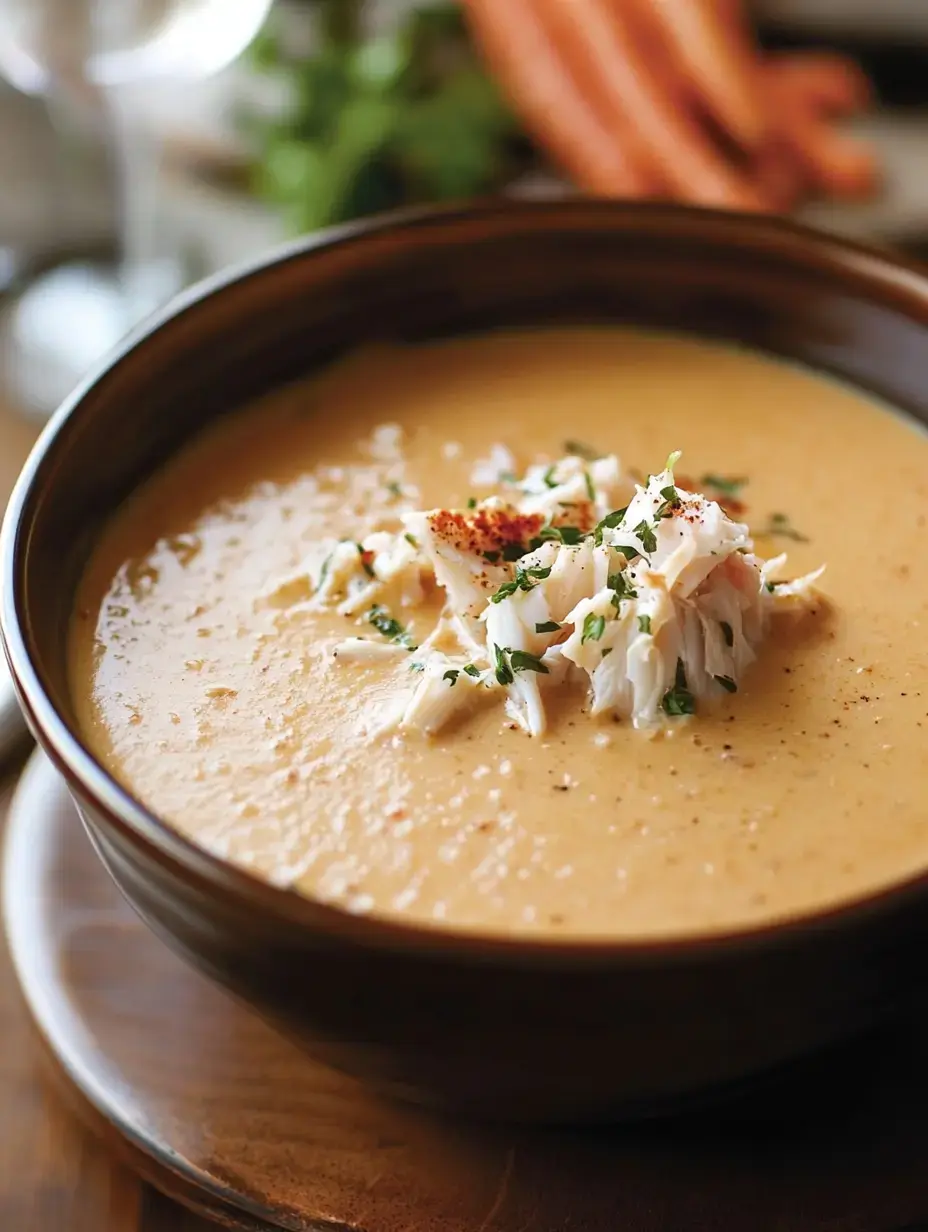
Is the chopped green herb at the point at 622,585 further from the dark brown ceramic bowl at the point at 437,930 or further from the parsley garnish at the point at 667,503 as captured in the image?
the dark brown ceramic bowl at the point at 437,930

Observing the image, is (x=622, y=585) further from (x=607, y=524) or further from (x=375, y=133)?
(x=375, y=133)

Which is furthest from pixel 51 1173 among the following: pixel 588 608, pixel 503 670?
pixel 588 608

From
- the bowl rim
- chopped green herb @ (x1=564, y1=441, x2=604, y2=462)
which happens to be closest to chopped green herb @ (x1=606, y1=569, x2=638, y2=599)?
the bowl rim

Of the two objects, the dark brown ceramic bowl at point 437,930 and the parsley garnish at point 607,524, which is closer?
the dark brown ceramic bowl at point 437,930

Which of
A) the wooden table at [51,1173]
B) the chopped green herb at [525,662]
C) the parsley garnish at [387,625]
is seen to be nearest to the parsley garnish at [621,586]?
the chopped green herb at [525,662]

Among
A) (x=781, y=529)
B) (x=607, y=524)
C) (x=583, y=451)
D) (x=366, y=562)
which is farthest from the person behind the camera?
(x=583, y=451)

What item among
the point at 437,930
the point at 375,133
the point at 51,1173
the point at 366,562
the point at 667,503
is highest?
the point at 375,133

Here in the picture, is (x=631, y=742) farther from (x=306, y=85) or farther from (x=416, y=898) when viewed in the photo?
(x=306, y=85)

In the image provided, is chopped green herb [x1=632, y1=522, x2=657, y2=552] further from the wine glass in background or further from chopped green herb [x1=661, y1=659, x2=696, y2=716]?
the wine glass in background
